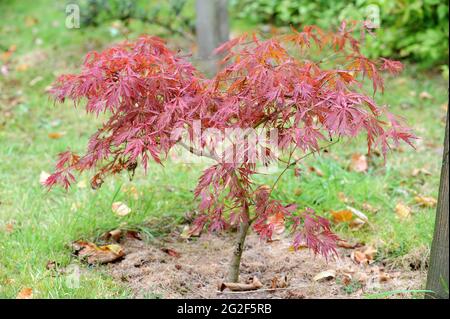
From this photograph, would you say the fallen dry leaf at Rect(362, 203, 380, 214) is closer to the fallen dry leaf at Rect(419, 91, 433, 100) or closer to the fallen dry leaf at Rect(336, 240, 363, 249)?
the fallen dry leaf at Rect(336, 240, 363, 249)

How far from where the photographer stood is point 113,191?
381 centimetres

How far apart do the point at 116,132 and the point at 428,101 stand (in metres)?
3.61

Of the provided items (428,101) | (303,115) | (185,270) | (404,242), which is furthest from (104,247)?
(428,101)

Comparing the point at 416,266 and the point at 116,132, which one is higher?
the point at 116,132

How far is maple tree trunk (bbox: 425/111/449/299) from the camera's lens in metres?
2.57

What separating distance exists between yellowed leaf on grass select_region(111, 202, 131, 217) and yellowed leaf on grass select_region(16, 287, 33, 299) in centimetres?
85

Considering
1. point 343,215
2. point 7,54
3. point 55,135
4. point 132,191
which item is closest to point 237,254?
point 343,215

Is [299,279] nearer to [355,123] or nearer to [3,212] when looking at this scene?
[355,123]

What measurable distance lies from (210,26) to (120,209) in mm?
2457

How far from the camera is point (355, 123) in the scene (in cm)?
245

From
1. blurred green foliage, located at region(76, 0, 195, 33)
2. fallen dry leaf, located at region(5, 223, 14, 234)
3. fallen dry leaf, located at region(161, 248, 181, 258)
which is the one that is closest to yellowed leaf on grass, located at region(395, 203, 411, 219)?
fallen dry leaf, located at region(161, 248, 181, 258)

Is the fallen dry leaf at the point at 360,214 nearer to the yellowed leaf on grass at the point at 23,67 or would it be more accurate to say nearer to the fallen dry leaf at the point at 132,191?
the fallen dry leaf at the point at 132,191

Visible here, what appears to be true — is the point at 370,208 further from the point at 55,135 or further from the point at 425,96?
the point at 55,135

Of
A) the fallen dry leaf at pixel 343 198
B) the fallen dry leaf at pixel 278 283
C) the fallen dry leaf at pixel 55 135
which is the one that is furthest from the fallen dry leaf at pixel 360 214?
the fallen dry leaf at pixel 55 135
